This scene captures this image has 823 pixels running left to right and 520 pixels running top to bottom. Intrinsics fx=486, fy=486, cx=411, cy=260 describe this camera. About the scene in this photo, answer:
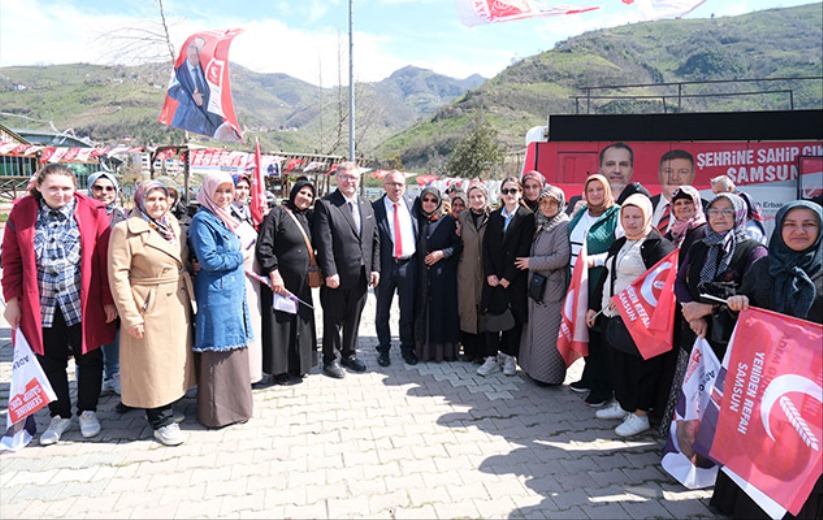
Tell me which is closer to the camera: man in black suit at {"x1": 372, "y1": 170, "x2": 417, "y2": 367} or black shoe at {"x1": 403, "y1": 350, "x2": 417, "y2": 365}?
man in black suit at {"x1": 372, "y1": 170, "x2": 417, "y2": 367}

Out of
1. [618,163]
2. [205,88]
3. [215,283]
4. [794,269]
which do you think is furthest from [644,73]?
[215,283]

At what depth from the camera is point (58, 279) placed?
330 centimetres

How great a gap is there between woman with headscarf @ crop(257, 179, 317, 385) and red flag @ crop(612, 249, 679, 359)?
276cm

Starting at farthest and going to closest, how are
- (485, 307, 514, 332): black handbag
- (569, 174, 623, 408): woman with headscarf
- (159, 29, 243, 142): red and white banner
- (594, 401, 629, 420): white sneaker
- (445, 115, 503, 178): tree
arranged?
(445, 115, 503, 178): tree
(159, 29, 243, 142): red and white banner
(485, 307, 514, 332): black handbag
(569, 174, 623, 408): woman with headscarf
(594, 401, 629, 420): white sneaker

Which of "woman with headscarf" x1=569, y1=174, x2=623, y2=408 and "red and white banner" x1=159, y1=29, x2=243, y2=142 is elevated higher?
"red and white banner" x1=159, y1=29, x2=243, y2=142

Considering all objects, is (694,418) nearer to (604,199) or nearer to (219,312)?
(604,199)

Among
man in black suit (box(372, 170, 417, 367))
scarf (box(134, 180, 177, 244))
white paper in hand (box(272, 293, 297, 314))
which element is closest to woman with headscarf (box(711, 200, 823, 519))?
man in black suit (box(372, 170, 417, 367))

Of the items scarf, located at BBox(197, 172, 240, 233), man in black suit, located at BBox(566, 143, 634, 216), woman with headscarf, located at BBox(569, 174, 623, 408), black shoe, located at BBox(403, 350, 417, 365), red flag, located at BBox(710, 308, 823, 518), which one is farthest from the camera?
man in black suit, located at BBox(566, 143, 634, 216)

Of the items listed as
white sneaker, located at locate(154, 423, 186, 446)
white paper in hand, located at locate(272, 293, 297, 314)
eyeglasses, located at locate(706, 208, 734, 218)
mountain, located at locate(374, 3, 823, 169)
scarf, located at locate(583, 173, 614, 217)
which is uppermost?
mountain, located at locate(374, 3, 823, 169)

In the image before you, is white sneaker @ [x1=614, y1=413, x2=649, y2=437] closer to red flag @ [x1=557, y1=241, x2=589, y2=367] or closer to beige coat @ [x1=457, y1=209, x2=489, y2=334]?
red flag @ [x1=557, y1=241, x2=589, y2=367]

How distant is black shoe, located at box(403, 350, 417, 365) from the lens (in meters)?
5.19

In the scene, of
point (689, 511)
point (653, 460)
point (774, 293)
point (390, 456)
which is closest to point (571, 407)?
point (653, 460)

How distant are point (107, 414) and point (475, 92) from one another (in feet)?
255

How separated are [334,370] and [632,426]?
2.67 meters
